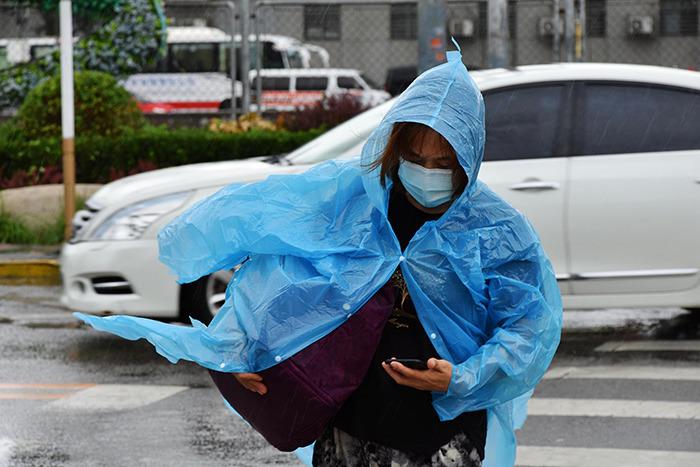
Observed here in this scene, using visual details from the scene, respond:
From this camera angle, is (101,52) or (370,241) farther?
(101,52)

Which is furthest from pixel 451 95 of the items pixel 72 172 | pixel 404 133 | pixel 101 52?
pixel 101 52

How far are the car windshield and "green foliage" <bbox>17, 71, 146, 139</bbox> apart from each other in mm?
7324

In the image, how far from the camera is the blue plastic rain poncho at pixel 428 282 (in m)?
2.91

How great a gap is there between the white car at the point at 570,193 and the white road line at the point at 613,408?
135 centimetres

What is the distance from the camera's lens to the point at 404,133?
2986 millimetres

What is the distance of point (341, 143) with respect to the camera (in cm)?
845

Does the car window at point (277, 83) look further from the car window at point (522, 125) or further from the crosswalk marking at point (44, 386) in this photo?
the crosswalk marking at point (44, 386)

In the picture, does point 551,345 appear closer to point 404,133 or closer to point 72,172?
point 404,133

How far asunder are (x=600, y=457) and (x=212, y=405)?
2.02 m

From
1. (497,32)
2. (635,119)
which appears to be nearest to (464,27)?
(497,32)

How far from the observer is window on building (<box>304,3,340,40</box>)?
1143 inches

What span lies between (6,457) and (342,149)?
3.28 m

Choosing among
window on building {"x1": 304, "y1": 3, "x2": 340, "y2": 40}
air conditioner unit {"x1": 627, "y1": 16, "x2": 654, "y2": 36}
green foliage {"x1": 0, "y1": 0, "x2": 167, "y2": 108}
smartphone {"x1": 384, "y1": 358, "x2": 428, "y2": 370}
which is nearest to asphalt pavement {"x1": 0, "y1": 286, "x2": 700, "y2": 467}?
smartphone {"x1": 384, "y1": 358, "x2": 428, "y2": 370}

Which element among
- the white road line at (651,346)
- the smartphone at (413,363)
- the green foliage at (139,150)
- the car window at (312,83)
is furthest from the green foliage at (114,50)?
the car window at (312,83)
